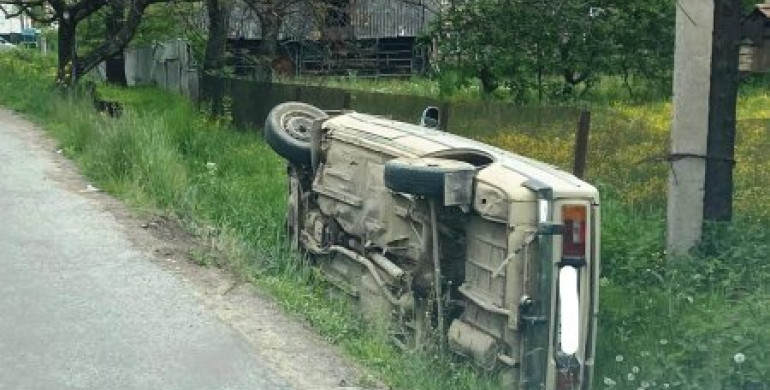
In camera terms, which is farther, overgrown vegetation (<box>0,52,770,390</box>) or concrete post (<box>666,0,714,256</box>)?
concrete post (<box>666,0,714,256</box>)

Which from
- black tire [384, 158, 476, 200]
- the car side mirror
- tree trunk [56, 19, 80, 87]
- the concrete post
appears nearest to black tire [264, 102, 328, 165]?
the car side mirror

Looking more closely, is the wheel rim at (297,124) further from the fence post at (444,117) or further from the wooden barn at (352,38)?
the wooden barn at (352,38)

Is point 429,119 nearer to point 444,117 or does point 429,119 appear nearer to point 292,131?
point 292,131

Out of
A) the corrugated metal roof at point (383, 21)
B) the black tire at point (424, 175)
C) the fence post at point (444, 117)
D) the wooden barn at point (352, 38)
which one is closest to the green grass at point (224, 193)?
the black tire at point (424, 175)

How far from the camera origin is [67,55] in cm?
2284

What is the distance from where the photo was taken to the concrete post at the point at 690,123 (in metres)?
9.13

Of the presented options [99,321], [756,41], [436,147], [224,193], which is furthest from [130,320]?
[756,41]

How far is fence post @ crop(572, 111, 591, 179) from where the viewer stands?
420 inches

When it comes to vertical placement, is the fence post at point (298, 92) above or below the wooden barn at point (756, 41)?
below

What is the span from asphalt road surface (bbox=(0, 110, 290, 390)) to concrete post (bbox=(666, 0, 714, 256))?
3.89 metres

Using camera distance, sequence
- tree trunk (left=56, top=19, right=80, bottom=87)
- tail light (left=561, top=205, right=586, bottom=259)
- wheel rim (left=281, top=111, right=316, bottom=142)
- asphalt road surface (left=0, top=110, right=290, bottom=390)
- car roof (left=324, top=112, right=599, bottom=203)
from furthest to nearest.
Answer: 1. tree trunk (left=56, top=19, right=80, bottom=87)
2. wheel rim (left=281, top=111, right=316, bottom=142)
3. car roof (left=324, top=112, right=599, bottom=203)
4. tail light (left=561, top=205, right=586, bottom=259)
5. asphalt road surface (left=0, top=110, right=290, bottom=390)

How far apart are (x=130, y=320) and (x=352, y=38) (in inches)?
921

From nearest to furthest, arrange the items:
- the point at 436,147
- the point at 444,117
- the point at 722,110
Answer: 1. the point at 436,147
2. the point at 722,110
3. the point at 444,117

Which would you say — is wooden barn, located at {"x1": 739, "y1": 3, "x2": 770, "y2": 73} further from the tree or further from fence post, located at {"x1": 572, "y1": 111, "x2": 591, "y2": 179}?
the tree
